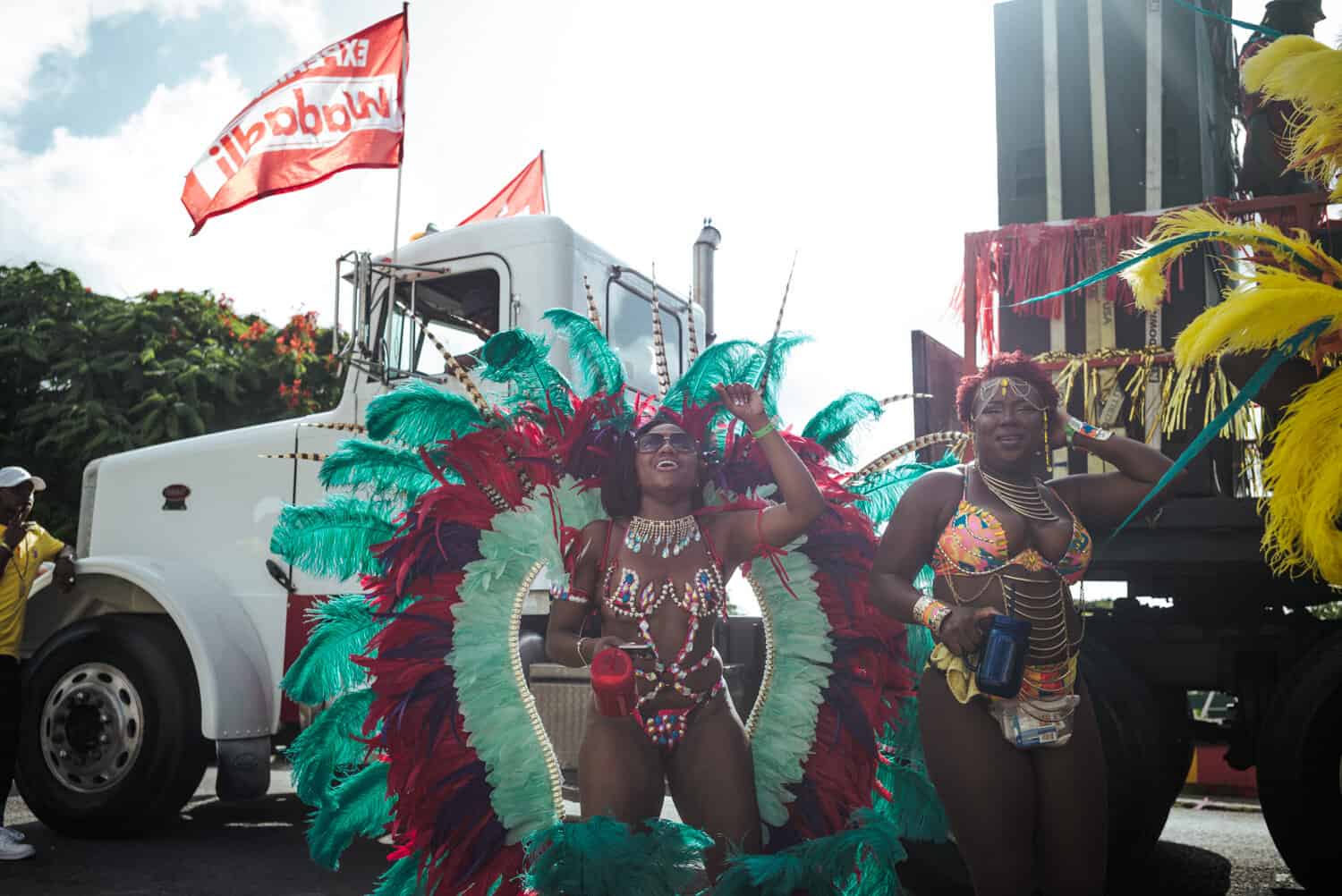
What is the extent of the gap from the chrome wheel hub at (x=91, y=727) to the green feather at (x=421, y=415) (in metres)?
3.20

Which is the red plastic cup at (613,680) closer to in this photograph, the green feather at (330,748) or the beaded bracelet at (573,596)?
the beaded bracelet at (573,596)

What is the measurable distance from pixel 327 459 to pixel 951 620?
1808 mm

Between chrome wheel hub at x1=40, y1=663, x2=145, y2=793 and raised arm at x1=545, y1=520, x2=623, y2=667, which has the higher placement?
raised arm at x1=545, y1=520, x2=623, y2=667

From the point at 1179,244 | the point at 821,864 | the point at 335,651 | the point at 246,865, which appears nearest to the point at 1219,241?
the point at 1179,244

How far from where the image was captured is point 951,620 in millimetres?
2594

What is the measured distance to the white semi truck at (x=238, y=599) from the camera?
5.38 m

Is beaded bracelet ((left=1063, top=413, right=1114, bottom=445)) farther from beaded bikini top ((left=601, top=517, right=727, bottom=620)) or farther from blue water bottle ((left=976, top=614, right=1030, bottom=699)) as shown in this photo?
beaded bikini top ((left=601, top=517, right=727, bottom=620))

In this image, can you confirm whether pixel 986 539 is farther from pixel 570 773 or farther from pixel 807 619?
pixel 570 773

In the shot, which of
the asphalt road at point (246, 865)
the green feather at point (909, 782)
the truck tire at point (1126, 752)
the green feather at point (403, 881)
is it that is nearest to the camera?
the green feather at point (403, 881)

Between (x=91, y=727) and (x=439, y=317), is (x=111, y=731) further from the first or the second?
(x=439, y=317)

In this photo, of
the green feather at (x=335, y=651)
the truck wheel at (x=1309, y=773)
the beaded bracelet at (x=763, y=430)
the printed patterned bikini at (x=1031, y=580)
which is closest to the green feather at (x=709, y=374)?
the beaded bracelet at (x=763, y=430)

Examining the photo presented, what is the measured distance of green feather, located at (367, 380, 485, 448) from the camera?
10.3ft

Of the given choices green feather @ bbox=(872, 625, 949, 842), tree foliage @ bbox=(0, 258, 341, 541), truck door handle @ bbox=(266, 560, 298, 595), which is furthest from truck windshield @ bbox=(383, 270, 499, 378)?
tree foliage @ bbox=(0, 258, 341, 541)

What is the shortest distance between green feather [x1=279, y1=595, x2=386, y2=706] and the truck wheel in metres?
3.26
